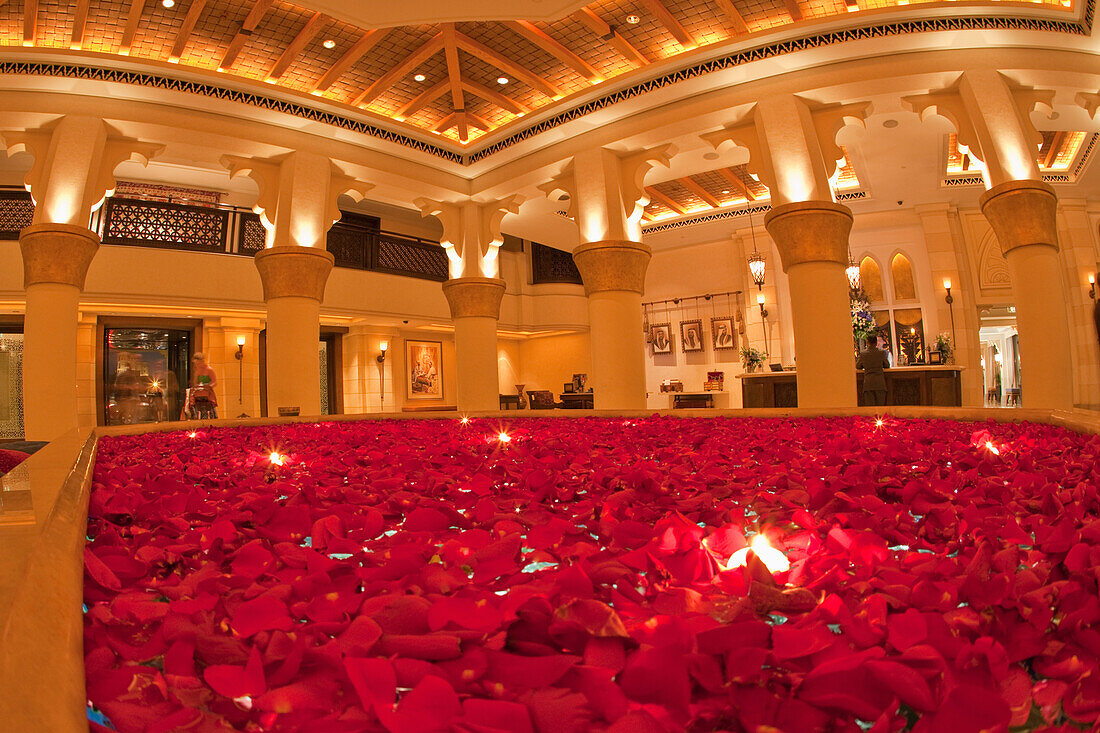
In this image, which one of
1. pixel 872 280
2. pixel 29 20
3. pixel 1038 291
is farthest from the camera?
pixel 872 280

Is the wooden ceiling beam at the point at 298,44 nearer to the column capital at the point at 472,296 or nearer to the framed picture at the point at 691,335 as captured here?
the column capital at the point at 472,296

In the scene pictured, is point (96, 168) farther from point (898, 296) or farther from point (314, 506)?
point (898, 296)

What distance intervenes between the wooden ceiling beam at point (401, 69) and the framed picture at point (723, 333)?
29.8 feet

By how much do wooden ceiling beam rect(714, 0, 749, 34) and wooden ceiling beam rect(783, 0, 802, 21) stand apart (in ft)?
1.60

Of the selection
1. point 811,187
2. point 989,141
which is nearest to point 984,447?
point 811,187

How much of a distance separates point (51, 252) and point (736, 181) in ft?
35.7

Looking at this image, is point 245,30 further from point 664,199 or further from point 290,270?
point 664,199

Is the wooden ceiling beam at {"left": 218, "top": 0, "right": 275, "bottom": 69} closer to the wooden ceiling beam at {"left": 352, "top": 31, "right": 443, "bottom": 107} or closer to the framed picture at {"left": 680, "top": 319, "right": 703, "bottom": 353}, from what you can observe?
the wooden ceiling beam at {"left": 352, "top": 31, "right": 443, "bottom": 107}

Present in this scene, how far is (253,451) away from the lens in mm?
3193

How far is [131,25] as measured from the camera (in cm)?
674

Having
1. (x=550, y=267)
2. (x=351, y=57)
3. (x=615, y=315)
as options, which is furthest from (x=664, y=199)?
(x=351, y=57)

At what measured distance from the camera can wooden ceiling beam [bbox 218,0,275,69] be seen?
21.9ft

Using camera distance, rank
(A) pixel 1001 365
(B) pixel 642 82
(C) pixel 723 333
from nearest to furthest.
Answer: (B) pixel 642 82 < (C) pixel 723 333 < (A) pixel 1001 365

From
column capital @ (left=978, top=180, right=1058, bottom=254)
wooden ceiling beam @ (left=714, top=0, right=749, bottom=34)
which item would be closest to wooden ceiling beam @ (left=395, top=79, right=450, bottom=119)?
wooden ceiling beam @ (left=714, top=0, right=749, bottom=34)
